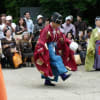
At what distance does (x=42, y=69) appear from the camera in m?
10.2

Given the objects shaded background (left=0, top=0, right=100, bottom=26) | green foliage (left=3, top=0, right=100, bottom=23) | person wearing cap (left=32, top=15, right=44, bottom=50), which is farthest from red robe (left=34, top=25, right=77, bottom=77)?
green foliage (left=3, top=0, right=100, bottom=23)

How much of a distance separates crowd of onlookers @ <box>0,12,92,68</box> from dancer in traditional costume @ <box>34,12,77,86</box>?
341 cm

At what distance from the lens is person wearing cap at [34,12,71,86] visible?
10180 mm

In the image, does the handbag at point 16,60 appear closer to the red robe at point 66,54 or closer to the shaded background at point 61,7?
the shaded background at point 61,7

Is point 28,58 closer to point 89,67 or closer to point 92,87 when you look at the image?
point 89,67

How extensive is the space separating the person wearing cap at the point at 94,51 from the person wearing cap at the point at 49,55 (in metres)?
2.96

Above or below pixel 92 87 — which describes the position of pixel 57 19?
above

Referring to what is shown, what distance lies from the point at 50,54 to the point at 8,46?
3.68m

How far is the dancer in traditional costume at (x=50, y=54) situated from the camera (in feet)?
33.4

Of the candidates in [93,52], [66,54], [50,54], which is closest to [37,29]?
[93,52]

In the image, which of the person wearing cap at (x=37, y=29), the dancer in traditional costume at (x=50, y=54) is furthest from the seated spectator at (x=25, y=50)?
the dancer in traditional costume at (x=50, y=54)

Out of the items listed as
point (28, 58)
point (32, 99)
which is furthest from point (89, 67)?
point (32, 99)

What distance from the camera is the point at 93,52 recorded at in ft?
43.6

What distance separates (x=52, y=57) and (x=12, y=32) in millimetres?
4407
